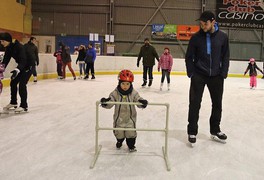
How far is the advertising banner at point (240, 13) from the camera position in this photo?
1927 centimetres

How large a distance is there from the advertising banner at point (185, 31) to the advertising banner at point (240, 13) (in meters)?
1.57

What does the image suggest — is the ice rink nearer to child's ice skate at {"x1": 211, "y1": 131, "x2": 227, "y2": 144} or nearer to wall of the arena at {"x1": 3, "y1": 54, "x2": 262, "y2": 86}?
child's ice skate at {"x1": 211, "y1": 131, "x2": 227, "y2": 144}

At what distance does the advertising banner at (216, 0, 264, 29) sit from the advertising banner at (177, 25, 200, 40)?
1.57 m

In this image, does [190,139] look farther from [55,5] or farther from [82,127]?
[55,5]

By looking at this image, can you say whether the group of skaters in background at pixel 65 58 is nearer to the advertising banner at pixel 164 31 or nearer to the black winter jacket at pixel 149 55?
the black winter jacket at pixel 149 55

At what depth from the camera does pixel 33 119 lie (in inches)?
188

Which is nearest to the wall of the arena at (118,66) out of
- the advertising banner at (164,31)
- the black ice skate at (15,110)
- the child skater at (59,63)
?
the child skater at (59,63)

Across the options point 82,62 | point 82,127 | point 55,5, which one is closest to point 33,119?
point 82,127

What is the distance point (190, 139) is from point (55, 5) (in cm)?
1915

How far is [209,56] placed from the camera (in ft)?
11.4

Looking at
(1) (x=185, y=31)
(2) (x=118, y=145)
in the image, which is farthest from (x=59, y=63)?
(1) (x=185, y=31)

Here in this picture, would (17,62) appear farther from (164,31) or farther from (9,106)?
(164,31)

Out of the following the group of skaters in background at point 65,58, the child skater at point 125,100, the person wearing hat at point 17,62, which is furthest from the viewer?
the group of skaters in background at point 65,58

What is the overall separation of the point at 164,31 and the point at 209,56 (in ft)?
56.3
